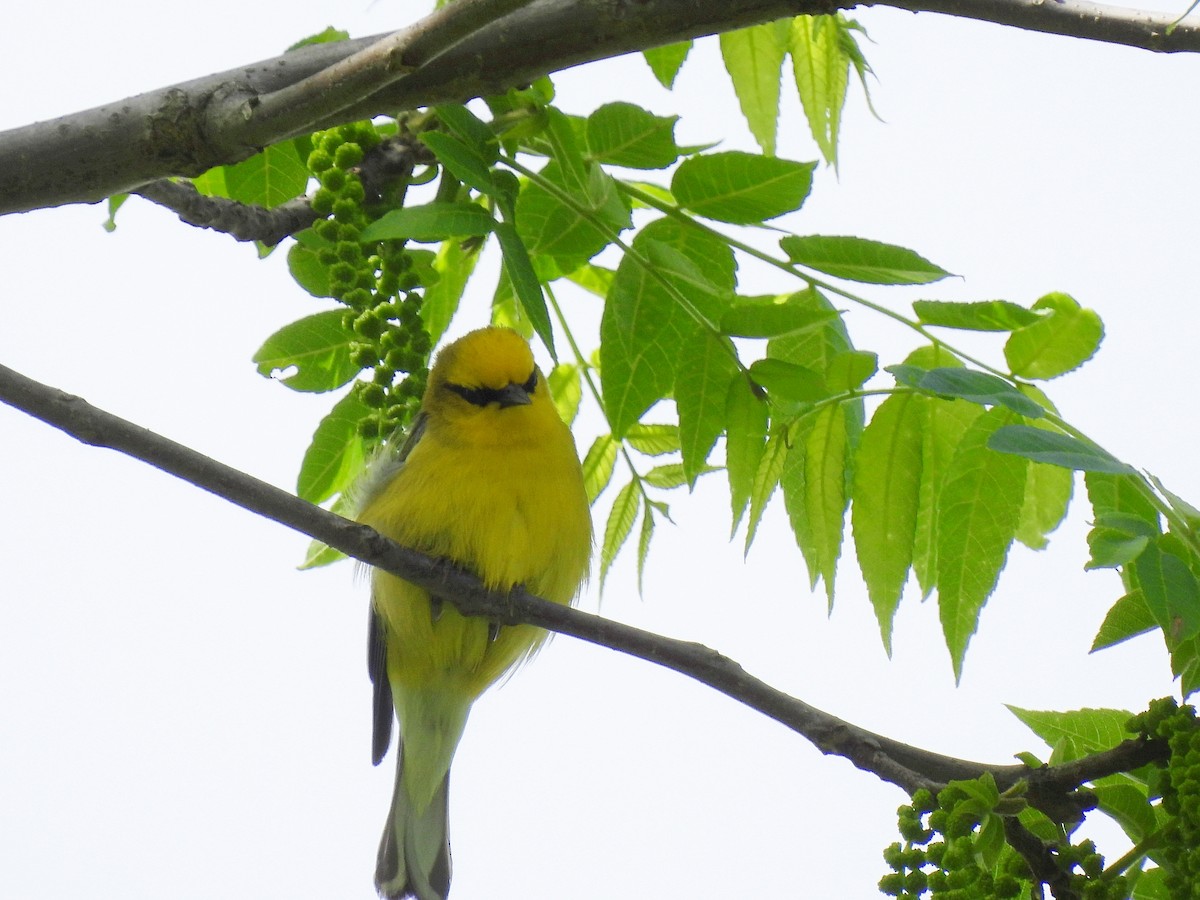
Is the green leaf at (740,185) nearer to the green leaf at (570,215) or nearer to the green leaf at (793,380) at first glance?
the green leaf at (570,215)

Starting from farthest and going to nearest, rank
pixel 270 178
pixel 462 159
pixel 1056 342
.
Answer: pixel 270 178
pixel 1056 342
pixel 462 159

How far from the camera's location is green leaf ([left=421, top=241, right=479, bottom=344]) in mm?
3561

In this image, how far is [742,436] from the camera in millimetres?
2988

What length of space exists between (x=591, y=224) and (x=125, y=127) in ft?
3.35

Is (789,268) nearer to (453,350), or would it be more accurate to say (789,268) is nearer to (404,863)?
(453,350)

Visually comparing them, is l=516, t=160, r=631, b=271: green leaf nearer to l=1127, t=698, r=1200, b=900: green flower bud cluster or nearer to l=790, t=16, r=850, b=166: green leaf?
l=790, t=16, r=850, b=166: green leaf

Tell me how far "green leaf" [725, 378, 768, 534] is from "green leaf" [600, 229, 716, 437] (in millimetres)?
170

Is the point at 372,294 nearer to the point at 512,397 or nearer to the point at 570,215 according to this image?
the point at 570,215

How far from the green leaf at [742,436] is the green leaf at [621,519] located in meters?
0.66

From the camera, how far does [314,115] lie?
2.32m

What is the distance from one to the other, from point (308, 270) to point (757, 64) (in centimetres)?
131

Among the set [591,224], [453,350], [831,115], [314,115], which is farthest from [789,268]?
[453,350]

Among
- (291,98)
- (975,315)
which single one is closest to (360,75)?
(291,98)

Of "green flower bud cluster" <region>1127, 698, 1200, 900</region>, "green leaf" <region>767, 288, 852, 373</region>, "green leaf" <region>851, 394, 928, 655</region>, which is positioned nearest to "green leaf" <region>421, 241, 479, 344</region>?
"green leaf" <region>767, 288, 852, 373</region>
